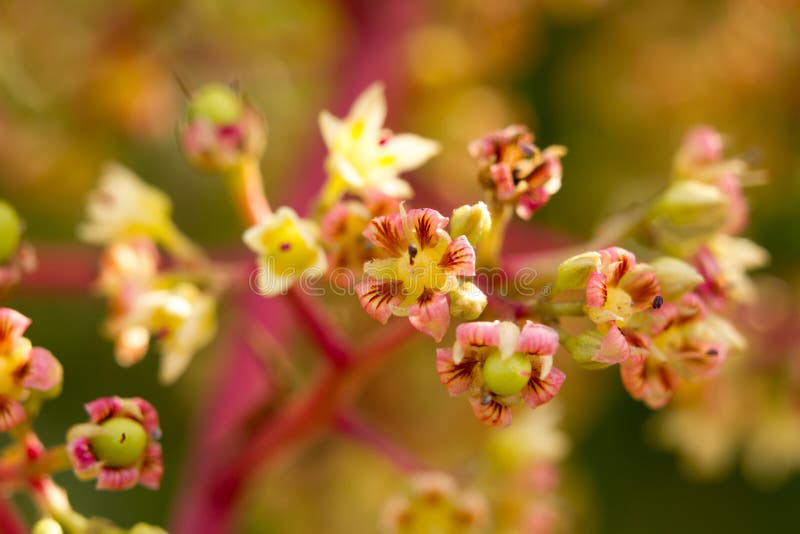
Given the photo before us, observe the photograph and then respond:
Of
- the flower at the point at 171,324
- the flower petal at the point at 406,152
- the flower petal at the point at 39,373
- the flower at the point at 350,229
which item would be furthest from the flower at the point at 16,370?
the flower petal at the point at 406,152

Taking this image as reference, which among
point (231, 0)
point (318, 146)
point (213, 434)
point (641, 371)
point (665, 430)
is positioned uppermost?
point (231, 0)

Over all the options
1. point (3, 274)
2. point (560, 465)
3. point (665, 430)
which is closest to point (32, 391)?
point (3, 274)

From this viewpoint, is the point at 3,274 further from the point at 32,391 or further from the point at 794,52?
the point at 794,52

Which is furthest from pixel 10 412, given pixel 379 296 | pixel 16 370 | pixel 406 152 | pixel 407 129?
A: pixel 407 129

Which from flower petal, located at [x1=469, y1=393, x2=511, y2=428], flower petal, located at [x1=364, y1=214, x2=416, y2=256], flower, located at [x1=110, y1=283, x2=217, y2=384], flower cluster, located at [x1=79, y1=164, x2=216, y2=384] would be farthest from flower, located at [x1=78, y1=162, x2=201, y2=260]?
flower petal, located at [x1=469, y1=393, x2=511, y2=428]

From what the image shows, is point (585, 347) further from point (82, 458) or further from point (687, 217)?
point (82, 458)

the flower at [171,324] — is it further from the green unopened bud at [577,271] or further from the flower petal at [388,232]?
the green unopened bud at [577,271]

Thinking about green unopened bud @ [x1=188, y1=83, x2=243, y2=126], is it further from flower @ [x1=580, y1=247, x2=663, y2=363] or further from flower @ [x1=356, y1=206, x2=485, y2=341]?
flower @ [x1=580, y1=247, x2=663, y2=363]
